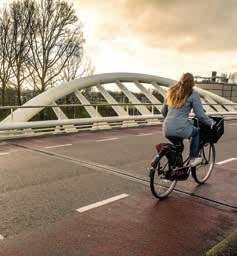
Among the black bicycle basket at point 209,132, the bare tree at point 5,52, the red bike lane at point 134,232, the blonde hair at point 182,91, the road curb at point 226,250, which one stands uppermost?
the bare tree at point 5,52

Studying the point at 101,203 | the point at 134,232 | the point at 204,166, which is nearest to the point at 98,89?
the point at 204,166

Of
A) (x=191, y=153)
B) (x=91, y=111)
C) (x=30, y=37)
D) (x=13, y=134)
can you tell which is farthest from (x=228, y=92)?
(x=191, y=153)

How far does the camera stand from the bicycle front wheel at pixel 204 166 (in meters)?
5.93

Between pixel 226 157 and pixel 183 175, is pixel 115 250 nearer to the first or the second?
pixel 183 175

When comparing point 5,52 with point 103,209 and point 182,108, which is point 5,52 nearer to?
point 182,108

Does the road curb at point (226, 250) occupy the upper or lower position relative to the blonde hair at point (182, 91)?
lower

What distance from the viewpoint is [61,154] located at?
8445 mm

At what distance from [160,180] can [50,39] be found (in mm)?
27925

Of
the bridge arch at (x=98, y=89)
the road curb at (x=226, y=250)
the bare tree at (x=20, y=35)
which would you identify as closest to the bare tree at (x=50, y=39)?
the bare tree at (x=20, y=35)

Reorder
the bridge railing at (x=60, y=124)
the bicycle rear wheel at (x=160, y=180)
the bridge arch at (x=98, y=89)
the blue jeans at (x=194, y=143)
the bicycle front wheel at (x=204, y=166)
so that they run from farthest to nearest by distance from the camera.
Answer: the bridge arch at (x=98, y=89), the bridge railing at (x=60, y=124), the bicycle front wheel at (x=204, y=166), the blue jeans at (x=194, y=143), the bicycle rear wheel at (x=160, y=180)

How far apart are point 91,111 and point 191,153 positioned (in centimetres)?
999

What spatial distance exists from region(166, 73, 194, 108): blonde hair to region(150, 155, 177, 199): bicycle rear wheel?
82cm

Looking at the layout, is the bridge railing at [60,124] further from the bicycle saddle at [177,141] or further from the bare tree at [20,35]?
the bare tree at [20,35]

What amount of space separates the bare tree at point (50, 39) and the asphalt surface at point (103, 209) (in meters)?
22.7
